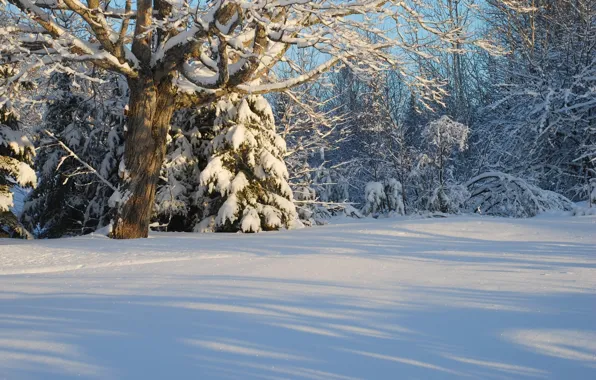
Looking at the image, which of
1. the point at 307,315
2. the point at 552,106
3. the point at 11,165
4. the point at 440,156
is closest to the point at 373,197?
the point at 440,156

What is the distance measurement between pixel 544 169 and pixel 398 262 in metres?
16.6

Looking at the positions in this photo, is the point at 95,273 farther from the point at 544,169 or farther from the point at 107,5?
the point at 544,169

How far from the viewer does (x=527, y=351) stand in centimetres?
252

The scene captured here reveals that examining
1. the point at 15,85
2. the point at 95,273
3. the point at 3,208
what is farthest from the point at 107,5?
the point at 95,273

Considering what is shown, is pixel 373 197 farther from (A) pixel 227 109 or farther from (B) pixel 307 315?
(B) pixel 307 315

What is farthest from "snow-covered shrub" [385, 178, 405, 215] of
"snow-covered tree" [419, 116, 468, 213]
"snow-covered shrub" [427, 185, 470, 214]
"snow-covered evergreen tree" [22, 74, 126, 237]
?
"snow-covered evergreen tree" [22, 74, 126, 237]

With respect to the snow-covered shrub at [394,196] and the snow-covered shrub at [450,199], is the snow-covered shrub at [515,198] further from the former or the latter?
the snow-covered shrub at [394,196]

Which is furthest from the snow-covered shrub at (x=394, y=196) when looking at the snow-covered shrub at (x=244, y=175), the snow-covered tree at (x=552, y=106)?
the snow-covered shrub at (x=244, y=175)

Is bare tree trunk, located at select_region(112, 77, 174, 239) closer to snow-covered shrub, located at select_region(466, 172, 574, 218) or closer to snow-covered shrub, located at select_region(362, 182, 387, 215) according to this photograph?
snow-covered shrub, located at select_region(466, 172, 574, 218)

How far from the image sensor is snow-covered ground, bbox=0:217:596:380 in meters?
2.42

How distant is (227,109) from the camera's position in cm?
1088

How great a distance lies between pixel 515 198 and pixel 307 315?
38.9ft

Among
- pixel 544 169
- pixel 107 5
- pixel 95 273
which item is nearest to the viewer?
pixel 95 273

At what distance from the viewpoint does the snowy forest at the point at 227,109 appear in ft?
25.5
